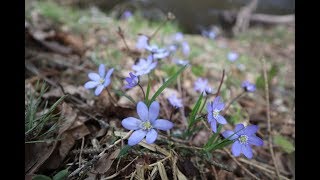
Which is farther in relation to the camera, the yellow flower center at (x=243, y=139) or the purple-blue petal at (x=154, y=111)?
the yellow flower center at (x=243, y=139)

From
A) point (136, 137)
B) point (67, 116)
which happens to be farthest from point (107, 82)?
point (136, 137)

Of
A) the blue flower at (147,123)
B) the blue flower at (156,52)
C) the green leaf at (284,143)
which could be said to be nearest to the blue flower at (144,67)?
the blue flower at (156,52)

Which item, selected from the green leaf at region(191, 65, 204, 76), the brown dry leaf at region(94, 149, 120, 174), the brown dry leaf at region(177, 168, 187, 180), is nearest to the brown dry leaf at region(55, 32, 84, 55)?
the green leaf at region(191, 65, 204, 76)

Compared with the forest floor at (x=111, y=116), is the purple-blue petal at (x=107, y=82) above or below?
above

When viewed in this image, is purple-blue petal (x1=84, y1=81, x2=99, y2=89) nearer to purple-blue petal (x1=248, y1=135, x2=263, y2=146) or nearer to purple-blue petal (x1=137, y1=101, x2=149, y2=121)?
purple-blue petal (x1=137, y1=101, x2=149, y2=121)

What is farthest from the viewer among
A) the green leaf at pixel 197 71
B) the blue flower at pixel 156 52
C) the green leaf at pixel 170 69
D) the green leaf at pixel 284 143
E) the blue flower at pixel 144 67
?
the green leaf at pixel 197 71

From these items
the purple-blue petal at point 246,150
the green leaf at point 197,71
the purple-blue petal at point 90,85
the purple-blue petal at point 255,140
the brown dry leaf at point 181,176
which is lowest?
the green leaf at point 197,71

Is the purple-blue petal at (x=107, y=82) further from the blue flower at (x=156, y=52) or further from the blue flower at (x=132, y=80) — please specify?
the blue flower at (x=156, y=52)
